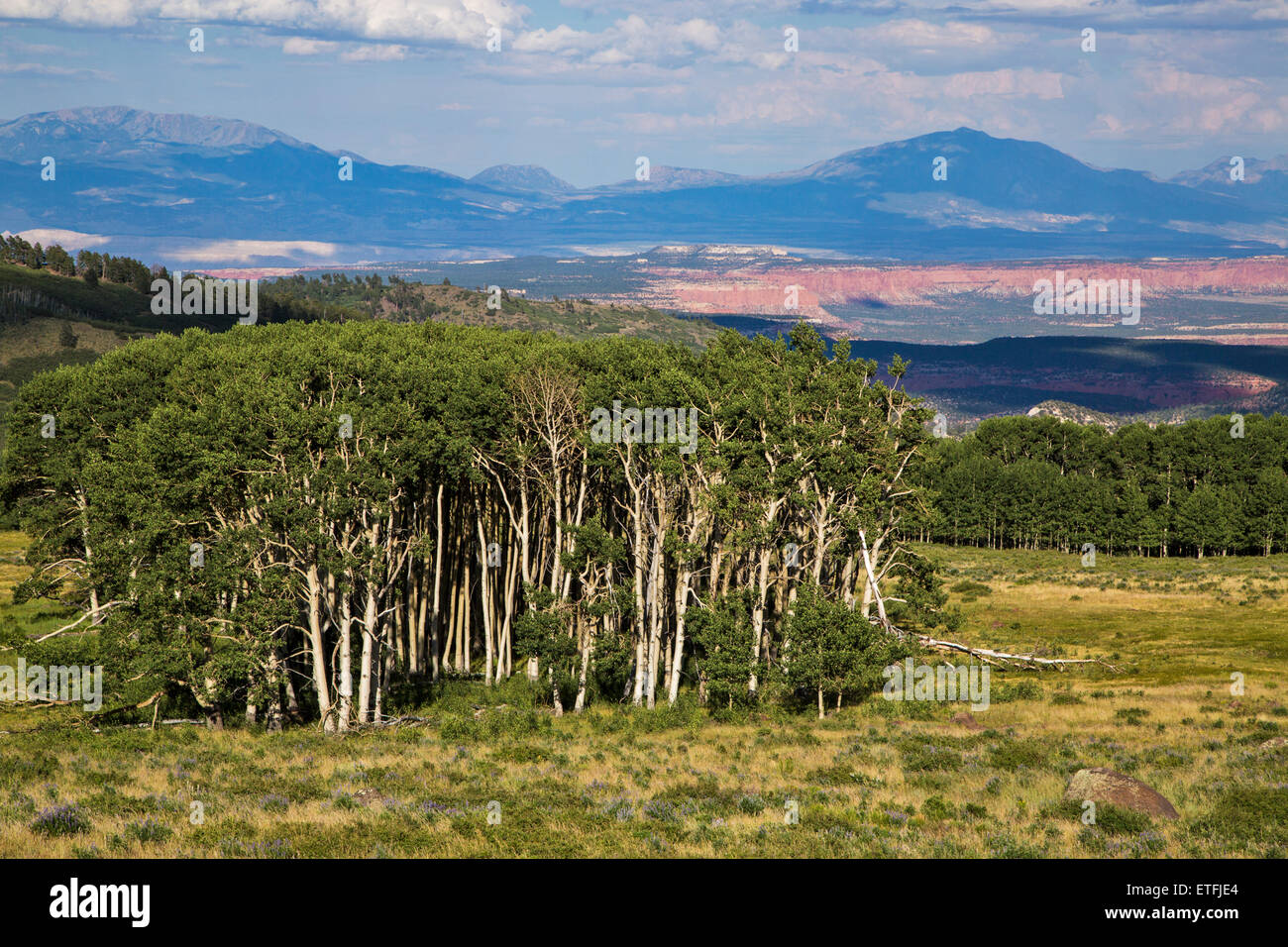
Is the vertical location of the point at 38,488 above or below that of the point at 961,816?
above

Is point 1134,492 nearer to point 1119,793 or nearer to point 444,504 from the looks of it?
point 444,504

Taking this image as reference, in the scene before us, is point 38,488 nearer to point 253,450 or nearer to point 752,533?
point 253,450

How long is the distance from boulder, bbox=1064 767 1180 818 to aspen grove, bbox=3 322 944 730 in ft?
59.8

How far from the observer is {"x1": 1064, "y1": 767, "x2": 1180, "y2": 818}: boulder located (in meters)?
29.2

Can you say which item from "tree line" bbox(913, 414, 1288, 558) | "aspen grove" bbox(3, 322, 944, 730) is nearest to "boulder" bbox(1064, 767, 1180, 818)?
"aspen grove" bbox(3, 322, 944, 730)

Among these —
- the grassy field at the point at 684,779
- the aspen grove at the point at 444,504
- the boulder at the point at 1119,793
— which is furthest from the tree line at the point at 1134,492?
the boulder at the point at 1119,793

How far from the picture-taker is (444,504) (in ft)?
206

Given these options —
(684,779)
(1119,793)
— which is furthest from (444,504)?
(1119,793)

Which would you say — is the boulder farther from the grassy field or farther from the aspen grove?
the aspen grove

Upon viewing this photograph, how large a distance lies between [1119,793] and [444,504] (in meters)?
41.3
